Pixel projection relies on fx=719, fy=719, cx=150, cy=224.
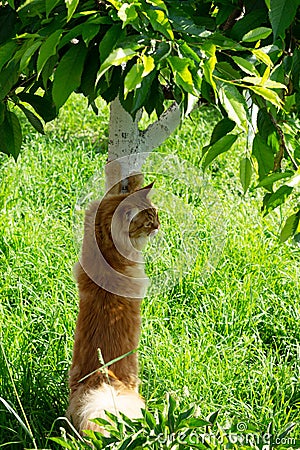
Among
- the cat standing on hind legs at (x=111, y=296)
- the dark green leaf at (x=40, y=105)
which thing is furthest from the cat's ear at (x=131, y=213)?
the dark green leaf at (x=40, y=105)

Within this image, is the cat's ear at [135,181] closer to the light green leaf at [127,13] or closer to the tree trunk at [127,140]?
the tree trunk at [127,140]

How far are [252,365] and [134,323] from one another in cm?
70

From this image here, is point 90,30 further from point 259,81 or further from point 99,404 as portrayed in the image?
point 99,404

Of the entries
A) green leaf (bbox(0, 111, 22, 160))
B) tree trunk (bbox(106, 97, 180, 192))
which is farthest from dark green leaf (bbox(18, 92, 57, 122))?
tree trunk (bbox(106, 97, 180, 192))

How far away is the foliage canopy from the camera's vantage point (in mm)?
1191

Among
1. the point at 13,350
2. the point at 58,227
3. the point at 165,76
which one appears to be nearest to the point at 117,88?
the point at 165,76

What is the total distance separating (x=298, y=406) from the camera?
2385 millimetres

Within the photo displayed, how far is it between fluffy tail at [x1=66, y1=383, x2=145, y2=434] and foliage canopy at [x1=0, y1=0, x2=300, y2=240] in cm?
75

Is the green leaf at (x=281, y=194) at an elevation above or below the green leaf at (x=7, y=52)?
below

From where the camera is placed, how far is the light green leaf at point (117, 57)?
1.09 m

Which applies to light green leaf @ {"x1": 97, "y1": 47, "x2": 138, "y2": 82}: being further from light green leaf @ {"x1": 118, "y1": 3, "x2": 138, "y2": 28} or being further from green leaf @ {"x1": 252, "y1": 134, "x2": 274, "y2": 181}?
green leaf @ {"x1": 252, "y1": 134, "x2": 274, "y2": 181}

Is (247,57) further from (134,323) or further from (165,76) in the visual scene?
(134,323)

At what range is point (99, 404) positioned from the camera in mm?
1956

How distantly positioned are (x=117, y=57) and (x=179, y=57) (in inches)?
4.6
